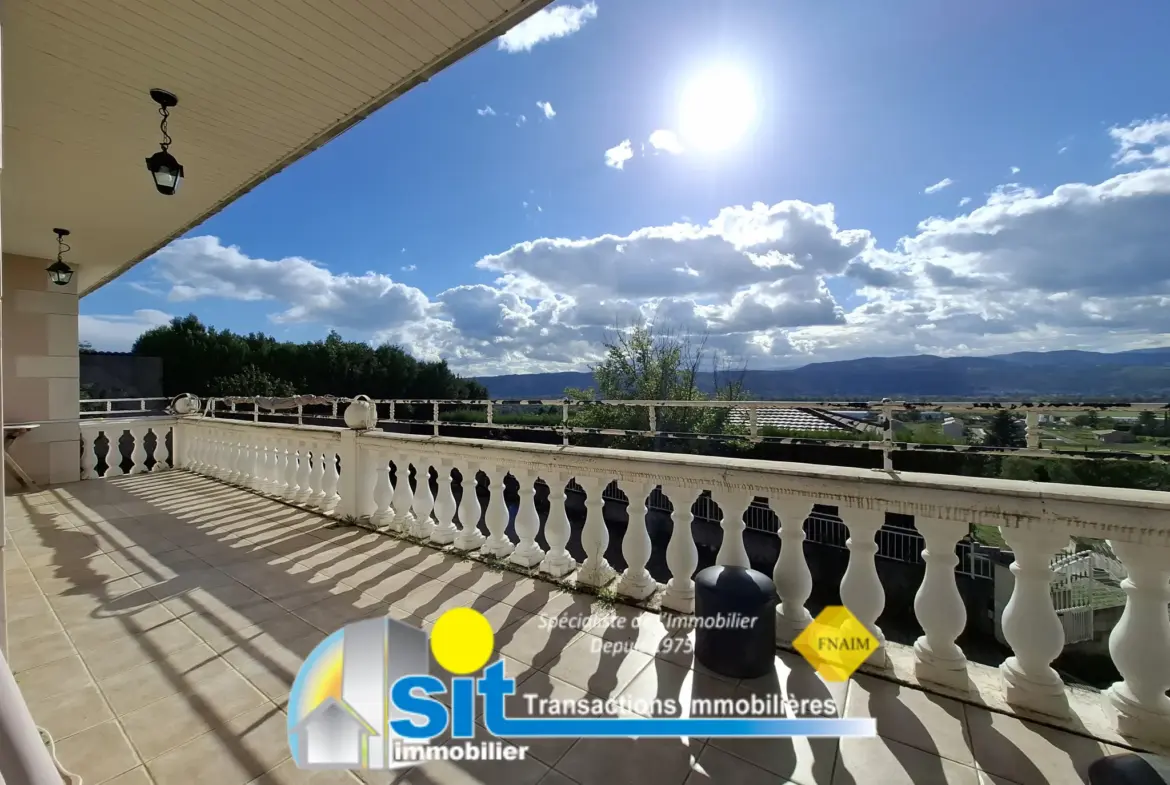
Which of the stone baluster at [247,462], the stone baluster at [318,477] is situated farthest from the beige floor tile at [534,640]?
the stone baluster at [247,462]

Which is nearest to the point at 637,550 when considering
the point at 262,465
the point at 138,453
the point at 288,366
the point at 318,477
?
the point at 318,477

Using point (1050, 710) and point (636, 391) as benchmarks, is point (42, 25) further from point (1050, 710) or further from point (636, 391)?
point (636, 391)

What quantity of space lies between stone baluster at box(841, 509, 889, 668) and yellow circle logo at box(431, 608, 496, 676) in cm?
154

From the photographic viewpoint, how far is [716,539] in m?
13.3

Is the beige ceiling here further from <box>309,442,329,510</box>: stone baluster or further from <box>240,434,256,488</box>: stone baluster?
<box>240,434,256,488</box>: stone baluster

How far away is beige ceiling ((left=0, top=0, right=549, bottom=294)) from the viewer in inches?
92.1

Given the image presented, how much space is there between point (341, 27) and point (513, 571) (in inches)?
123

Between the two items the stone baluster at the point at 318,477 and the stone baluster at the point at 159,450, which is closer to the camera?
the stone baluster at the point at 318,477

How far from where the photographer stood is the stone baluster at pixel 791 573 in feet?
6.71

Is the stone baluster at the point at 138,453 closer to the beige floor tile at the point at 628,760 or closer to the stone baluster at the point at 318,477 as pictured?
the stone baluster at the point at 318,477

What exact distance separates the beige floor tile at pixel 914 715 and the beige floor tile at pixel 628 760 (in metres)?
0.64

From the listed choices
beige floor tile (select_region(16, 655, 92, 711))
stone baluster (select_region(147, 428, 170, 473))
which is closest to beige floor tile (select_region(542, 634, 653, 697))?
beige floor tile (select_region(16, 655, 92, 711))

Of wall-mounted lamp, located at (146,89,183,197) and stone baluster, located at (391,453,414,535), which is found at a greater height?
wall-mounted lamp, located at (146,89,183,197)

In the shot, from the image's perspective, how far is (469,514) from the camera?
128 inches
